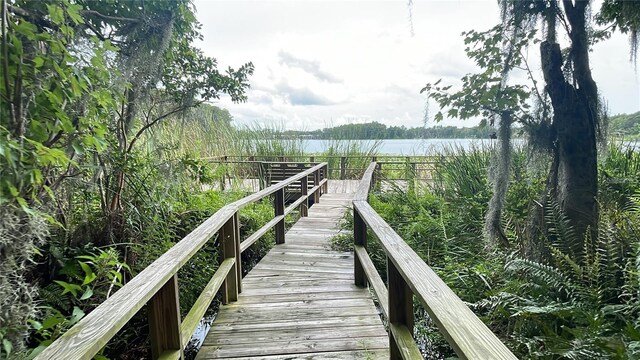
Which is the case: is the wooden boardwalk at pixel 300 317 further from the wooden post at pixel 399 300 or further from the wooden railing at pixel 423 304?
the wooden post at pixel 399 300

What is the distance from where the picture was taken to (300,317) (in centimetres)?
236

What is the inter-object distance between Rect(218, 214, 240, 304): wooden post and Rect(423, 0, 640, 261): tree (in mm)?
2040

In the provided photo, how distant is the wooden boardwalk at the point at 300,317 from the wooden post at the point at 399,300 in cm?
52

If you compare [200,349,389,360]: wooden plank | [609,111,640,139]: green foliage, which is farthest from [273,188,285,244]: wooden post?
[609,111,640,139]: green foliage

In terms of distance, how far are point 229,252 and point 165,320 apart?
118cm

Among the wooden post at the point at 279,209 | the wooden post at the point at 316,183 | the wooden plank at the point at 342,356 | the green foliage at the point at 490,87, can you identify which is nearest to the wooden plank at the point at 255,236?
the wooden post at the point at 279,209

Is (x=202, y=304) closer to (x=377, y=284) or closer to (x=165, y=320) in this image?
(x=165, y=320)

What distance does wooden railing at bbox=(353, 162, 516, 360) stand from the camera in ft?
2.54

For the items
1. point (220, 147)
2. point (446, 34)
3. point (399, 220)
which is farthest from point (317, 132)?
point (446, 34)

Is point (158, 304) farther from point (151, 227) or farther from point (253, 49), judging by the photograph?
point (253, 49)

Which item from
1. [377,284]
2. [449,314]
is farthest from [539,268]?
[449,314]

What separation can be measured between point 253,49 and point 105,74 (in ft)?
17.8

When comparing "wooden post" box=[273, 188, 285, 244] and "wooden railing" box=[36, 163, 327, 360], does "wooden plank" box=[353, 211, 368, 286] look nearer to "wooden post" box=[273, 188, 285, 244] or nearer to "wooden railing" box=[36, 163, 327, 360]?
"wooden railing" box=[36, 163, 327, 360]

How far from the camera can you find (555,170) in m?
2.53
